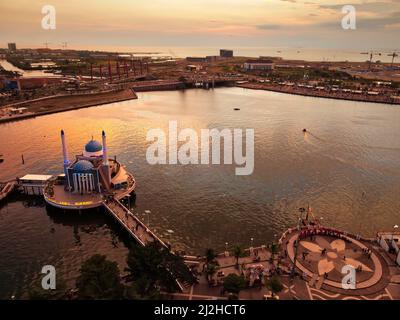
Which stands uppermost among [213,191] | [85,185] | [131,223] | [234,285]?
[85,185]

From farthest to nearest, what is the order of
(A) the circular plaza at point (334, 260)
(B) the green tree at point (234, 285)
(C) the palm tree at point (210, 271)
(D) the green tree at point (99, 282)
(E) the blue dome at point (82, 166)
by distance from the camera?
(E) the blue dome at point (82, 166) → (A) the circular plaza at point (334, 260) → (C) the palm tree at point (210, 271) → (B) the green tree at point (234, 285) → (D) the green tree at point (99, 282)

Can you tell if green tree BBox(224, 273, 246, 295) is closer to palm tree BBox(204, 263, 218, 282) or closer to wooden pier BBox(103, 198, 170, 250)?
palm tree BBox(204, 263, 218, 282)

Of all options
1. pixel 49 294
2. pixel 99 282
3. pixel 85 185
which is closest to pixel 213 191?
pixel 85 185

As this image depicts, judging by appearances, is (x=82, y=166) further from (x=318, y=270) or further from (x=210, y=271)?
(x=318, y=270)

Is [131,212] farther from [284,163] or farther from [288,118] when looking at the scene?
→ [288,118]

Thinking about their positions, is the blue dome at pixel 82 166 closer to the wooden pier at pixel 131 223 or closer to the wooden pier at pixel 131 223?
the wooden pier at pixel 131 223

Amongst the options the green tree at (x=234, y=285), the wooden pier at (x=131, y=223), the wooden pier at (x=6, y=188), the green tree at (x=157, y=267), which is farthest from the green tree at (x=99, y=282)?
the wooden pier at (x=6, y=188)
